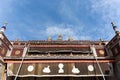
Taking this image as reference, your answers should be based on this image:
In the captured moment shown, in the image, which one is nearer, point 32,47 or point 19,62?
point 19,62

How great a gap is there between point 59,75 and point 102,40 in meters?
8.46

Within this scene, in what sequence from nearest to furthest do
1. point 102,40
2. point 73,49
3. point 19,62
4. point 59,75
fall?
1. point 59,75
2. point 19,62
3. point 73,49
4. point 102,40

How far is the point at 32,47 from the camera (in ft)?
58.6

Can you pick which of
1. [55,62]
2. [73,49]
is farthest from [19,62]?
[73,49]

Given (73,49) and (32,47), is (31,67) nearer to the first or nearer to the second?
(32,47)

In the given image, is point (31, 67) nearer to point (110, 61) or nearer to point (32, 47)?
point (32, 47)

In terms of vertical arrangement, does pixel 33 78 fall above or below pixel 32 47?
below

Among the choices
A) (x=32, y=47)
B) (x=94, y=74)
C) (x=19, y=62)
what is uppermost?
(x=32, y=47)

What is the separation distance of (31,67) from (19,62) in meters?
1.57

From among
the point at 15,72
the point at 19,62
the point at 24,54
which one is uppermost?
the point at 24,54

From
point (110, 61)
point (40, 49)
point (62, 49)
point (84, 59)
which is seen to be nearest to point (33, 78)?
point (40, 49)

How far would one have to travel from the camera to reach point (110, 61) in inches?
613

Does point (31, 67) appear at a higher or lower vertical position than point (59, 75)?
higher

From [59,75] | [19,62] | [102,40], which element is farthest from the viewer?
[102,40]
